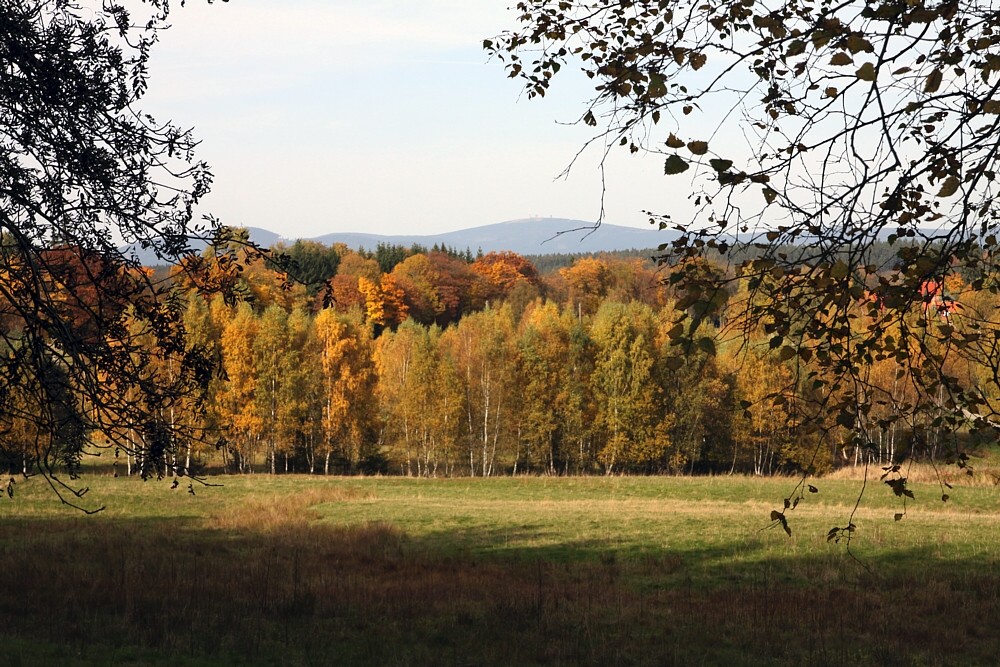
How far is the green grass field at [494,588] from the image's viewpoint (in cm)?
1330

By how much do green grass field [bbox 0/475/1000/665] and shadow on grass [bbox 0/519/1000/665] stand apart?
6 centimetres

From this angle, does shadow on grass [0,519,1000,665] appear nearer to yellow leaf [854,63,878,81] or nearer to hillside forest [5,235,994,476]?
yellow leaf [854,63,878,81]

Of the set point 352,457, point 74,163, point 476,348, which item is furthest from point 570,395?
point 74,163

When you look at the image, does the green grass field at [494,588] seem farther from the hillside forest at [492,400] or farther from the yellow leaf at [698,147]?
the hillside forest at [492,400]

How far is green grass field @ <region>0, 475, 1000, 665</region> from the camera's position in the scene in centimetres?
1330

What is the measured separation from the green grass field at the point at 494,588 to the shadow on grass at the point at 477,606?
58 millimetres

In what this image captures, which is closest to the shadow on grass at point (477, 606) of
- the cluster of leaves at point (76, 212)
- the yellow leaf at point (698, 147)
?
the cluster of leaves at point (76, 212)

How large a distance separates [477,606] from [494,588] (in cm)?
197

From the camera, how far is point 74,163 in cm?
827

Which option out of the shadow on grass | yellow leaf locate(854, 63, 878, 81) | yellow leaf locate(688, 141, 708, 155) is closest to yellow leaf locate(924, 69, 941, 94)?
yellow leaf locate(854, 63, 878, 81)

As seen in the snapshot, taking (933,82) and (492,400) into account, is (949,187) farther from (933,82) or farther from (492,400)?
(492,400)

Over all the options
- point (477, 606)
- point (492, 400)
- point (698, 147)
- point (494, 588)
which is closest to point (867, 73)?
point (698, 147)

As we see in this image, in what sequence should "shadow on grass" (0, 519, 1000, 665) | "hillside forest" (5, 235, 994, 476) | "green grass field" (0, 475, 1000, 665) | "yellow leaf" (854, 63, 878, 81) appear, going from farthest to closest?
"hillside forest" (5, 235, 994, 476) → "green grass field" (0, 475, 1000, 665) → "shadow on grass" (0, 519, 1000, 665) → "yellow leaf" (854, 63, 878, 81)

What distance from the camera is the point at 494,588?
59.3 feet
